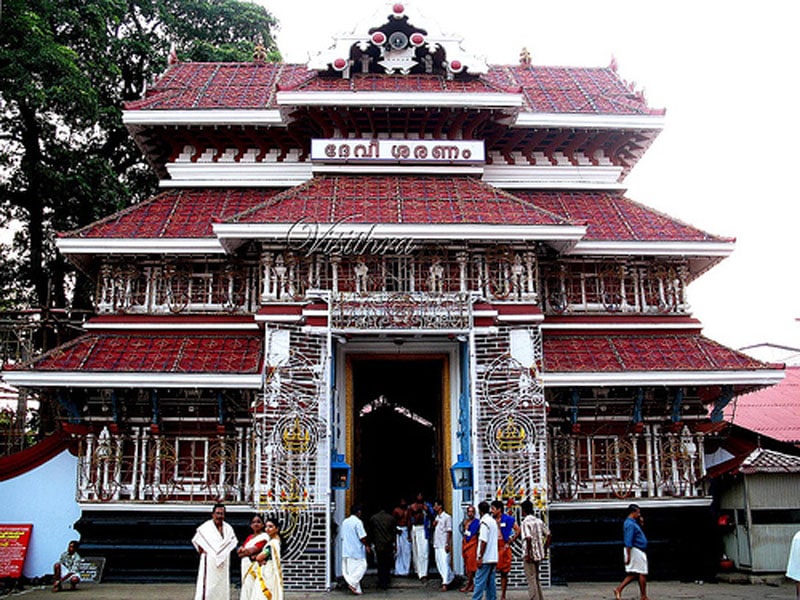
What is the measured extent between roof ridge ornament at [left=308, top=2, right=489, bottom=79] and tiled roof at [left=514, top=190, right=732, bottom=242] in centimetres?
304

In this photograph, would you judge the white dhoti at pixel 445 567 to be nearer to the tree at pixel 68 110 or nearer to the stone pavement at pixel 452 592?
the stone pavement at pixel 452 592

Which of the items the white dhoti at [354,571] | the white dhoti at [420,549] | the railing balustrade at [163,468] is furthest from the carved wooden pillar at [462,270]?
the white dhoti at [354,571]

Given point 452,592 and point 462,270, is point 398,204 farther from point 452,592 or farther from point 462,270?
point 452,592

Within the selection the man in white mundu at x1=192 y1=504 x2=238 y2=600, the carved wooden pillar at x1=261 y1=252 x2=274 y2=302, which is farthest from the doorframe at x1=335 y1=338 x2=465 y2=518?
the man in white mundu at x1=192 y1=504 x2=238 y2=600

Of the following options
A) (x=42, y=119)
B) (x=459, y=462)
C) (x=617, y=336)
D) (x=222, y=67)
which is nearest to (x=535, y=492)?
(x=459, y=462)

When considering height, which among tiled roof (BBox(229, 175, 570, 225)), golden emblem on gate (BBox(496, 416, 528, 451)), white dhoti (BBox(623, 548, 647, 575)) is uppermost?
tiled roof (BBox(229, 175, 570, 225))

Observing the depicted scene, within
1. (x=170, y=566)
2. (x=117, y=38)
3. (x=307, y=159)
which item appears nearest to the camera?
(x=170, y=566)

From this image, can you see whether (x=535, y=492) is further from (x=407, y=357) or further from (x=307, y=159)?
(x=307, y=159)

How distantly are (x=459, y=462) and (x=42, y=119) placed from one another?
16.2 m

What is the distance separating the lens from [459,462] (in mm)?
13391

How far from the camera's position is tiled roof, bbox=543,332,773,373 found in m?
13.8

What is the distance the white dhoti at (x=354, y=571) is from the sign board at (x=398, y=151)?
25.0 ft

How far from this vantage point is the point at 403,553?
14.5 metres

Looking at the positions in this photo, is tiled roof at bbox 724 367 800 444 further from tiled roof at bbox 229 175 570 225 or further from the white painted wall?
the white painted wall
